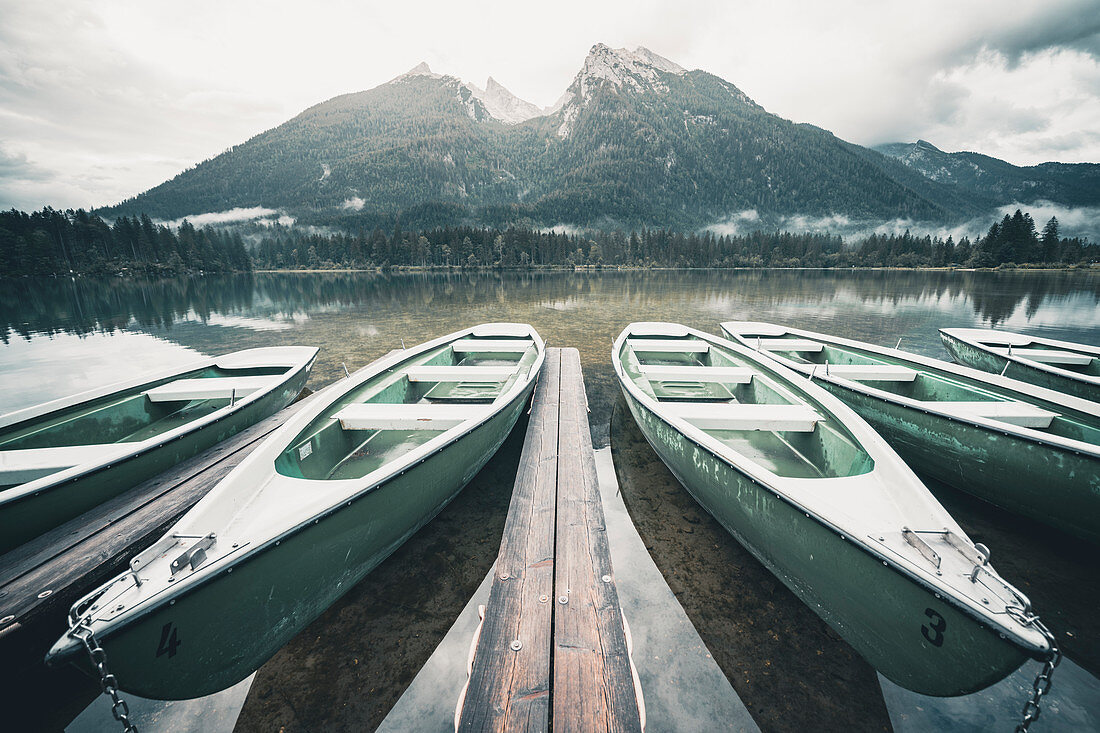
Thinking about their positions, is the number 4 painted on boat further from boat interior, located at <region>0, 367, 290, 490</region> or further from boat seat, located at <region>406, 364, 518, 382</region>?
boat seat, located at <region>406, 364, 518, 382</region>

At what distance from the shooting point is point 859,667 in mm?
3496

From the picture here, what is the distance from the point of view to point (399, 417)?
5.42m

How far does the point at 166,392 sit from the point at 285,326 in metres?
16.0

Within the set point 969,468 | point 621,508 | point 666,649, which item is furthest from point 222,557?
point 969,468

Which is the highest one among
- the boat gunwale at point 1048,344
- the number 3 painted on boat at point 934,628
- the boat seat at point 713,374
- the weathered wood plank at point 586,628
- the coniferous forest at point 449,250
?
the coniferous forest at point 449,250

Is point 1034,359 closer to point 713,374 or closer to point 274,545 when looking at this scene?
point 713,374

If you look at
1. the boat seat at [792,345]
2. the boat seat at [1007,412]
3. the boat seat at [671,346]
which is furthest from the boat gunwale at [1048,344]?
the boat seat at [671,346]

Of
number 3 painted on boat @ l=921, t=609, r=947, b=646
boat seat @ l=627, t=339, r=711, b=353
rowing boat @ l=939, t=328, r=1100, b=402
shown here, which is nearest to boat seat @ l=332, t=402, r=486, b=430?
number 3 painted on boat @ l=921, t=609, r=947, b=646

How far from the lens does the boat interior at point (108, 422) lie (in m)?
4.51

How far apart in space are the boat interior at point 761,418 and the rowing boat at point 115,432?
670 centimetres

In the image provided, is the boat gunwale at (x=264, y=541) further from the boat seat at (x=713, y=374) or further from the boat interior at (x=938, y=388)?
the boat interior at (x=938, y=388)

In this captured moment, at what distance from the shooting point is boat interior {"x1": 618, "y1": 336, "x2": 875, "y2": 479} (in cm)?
501

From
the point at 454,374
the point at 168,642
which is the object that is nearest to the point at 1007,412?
the point at 454,374

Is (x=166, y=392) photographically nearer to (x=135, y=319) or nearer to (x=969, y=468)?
(x=969, y=468)
